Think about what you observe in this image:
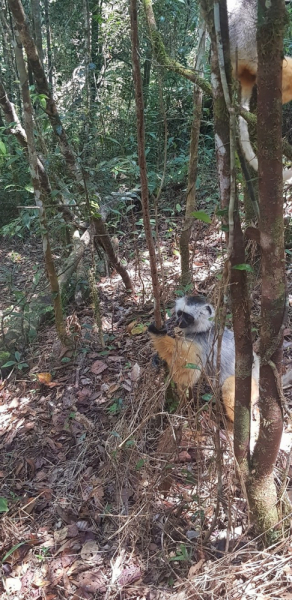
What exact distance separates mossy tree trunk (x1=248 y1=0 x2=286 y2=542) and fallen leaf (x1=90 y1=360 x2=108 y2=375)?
259 cm

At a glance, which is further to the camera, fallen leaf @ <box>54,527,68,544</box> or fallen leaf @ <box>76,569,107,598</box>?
fallen leaf @ <box>54,527,68,544</box>

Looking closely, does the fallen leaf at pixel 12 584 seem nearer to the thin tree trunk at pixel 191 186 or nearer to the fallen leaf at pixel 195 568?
the fallen leaf at pixel 195 568

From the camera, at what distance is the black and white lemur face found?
164 inches

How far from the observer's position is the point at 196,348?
158 inches

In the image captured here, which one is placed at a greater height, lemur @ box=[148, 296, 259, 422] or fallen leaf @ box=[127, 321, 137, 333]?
lemur @ box=[148, 296, 259, 422]

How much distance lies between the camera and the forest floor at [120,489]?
2561mm

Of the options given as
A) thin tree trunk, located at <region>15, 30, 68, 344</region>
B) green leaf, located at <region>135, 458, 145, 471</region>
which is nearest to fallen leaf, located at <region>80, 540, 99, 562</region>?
green leaf, located at <region>135, 458, 145, 471</region>

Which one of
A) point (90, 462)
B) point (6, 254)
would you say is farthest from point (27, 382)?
point (6, 254)

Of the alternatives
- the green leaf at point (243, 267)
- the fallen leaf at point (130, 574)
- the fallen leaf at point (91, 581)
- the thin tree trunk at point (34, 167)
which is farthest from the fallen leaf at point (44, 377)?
the green leaf at point (243, 267)

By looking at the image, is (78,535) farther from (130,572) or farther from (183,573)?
(183,573)

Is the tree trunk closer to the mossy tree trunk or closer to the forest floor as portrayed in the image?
the mossy tree trunk

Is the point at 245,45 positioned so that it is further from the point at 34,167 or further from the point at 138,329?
the point at 138,329

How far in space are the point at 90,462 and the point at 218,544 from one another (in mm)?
1454

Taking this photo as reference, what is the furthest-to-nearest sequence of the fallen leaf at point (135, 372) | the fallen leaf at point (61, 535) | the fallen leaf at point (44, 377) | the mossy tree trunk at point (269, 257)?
the fallen leaf at point (44, 377) → the fallen leaf at point (135, 372) → the fallen leaf at point (61, 535) → the mossy tree trunk at point (269, 257)
